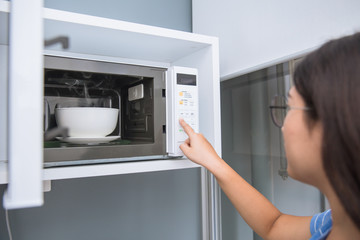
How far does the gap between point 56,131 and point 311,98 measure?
0.57m

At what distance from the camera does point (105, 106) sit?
888 mm

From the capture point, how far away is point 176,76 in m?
0.83

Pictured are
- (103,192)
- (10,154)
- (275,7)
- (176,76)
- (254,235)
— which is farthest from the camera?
(103,192)

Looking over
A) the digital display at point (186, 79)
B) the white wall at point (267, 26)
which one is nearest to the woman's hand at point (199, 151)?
the digital display at point (186, 79)

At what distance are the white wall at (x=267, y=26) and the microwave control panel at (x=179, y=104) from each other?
292 millimetres

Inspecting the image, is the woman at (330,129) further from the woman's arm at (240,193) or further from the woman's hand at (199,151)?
the woman's hand at (199,151)

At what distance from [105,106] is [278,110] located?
54 centimetres

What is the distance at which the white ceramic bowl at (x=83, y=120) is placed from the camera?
77 centimetres

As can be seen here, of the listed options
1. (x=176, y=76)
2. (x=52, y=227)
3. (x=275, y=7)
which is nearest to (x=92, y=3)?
(x=176, y=76)

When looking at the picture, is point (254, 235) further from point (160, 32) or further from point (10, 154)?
point (10, 154)

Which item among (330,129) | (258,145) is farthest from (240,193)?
(330,129)

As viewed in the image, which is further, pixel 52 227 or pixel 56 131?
pixel 52 227

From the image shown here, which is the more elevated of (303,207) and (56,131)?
(56,131)

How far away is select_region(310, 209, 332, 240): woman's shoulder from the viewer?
63 cm
